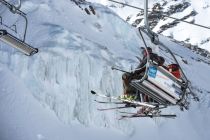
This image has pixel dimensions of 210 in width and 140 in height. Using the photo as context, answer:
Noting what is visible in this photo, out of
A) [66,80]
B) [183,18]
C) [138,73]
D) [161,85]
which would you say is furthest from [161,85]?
[183,18]

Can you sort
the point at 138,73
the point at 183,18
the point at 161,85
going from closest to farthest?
the point at 161,85 → the point at 138,73 → the point at 183,18

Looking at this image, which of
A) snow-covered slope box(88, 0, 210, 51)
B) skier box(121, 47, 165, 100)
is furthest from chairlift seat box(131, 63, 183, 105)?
snow-covered slope box(88, 0, 210, 51)

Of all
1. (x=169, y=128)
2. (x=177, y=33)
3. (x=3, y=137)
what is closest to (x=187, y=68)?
(x=169, y=128)

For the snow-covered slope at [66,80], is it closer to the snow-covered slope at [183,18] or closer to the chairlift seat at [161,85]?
the chairlift seat at [161,85]

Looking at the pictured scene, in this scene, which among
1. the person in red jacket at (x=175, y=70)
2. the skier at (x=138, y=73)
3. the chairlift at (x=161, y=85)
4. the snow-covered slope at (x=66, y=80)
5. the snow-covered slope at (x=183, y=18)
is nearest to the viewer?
the chairlift at (x=161, y=85)

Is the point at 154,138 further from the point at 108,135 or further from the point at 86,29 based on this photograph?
the point at 86,29

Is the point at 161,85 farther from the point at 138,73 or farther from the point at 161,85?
the point at 138,73

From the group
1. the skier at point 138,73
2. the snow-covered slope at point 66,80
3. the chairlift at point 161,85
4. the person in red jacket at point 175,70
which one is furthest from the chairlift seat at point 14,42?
the snow-covered slope at point 66,80

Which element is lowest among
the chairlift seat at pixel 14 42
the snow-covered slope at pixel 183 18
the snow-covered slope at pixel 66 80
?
the chairlift seat at pixel 14 42

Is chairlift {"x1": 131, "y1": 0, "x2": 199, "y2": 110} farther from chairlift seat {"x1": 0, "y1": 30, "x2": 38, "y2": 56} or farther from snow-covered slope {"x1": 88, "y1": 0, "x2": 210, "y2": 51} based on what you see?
snow-covered slope {"x1": 88, "y1": 0, "x2": 210, "y2": 51}
